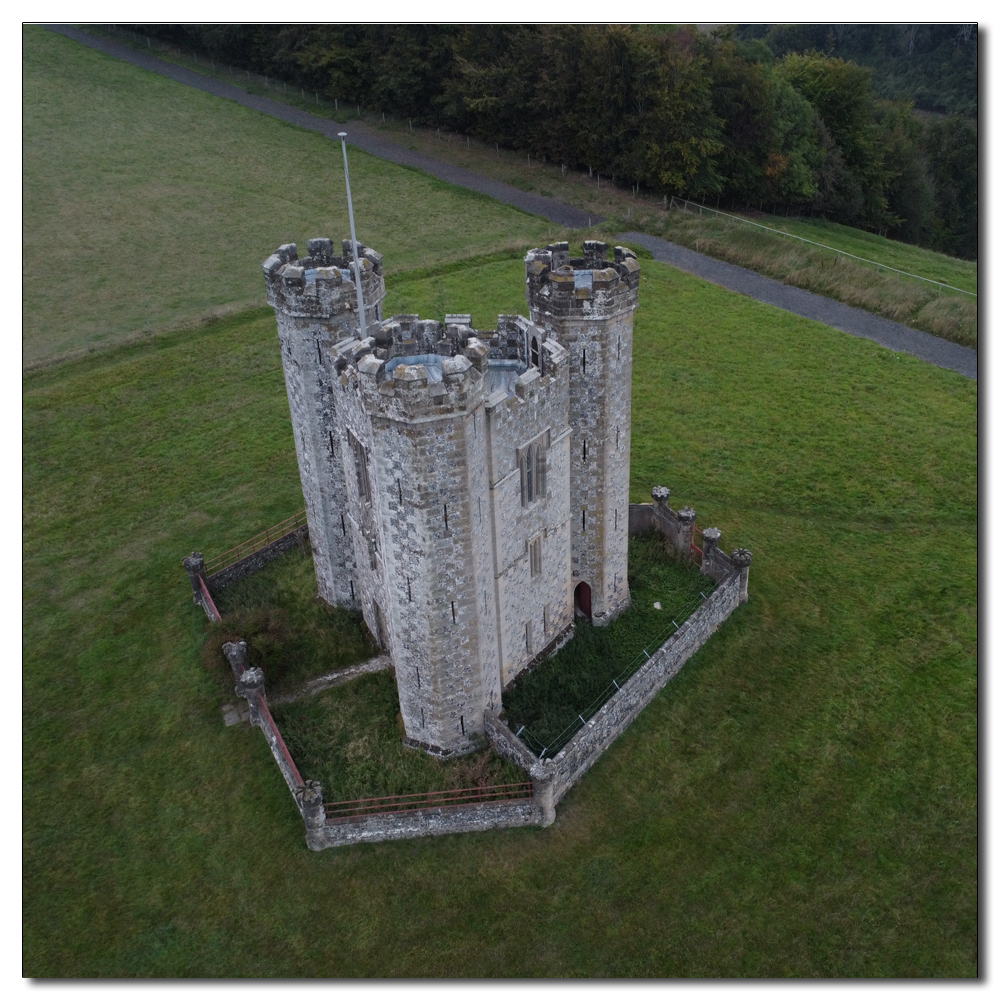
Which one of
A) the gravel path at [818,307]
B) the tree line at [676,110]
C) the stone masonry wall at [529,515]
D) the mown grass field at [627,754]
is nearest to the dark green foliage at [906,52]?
the tree line at [676,110]

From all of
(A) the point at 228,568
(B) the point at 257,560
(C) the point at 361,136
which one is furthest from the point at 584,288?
(C) the point at 361,136

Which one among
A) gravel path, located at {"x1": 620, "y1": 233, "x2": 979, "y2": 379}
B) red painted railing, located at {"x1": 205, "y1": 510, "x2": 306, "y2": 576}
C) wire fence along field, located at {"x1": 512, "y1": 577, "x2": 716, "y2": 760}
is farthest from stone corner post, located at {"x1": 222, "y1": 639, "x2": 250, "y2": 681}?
gravel path, located at {"x1": 620, "y1": 233, "x2": 979, "y2": 379}

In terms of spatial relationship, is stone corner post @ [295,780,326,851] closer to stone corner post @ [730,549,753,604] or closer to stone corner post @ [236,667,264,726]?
stone corner post @ [236,667,264,726]

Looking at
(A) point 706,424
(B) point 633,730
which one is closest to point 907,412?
(A) point 706,424

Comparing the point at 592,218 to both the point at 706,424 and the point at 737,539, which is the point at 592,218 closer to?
the point at 706,424

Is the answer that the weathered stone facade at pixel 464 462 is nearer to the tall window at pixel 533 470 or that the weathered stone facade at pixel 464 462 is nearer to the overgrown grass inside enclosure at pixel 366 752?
the tall window at pixel 533 470

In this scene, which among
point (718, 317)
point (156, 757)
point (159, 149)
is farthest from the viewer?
point (159, 149)
